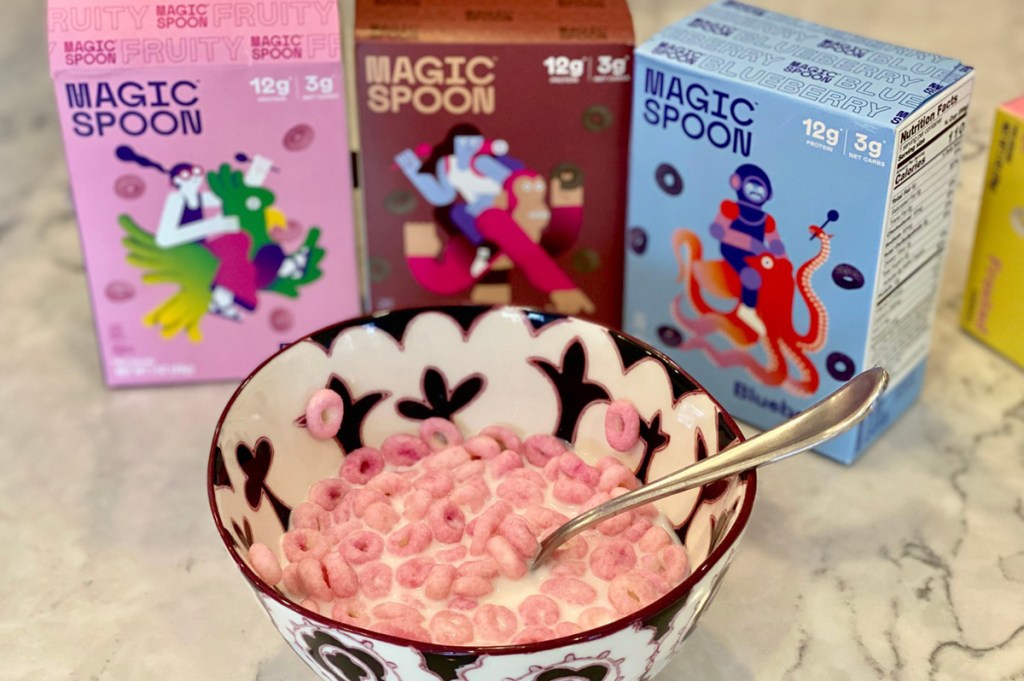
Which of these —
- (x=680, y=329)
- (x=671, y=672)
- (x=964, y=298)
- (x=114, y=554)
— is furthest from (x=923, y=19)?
(x=114, y=554)

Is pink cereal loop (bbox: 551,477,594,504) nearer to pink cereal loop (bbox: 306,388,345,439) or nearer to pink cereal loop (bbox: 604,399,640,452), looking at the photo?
pink cereal loop (bbox: 604,399,640,452)

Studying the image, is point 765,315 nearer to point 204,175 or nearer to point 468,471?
point 468,471

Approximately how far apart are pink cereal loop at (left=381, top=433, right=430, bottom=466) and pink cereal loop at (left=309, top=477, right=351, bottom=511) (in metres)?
0.04

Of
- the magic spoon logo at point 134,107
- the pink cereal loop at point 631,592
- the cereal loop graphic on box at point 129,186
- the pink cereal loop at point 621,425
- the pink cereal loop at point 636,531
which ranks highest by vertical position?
the magic spoon logo at point 134,107

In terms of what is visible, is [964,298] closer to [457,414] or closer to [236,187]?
[457,414]

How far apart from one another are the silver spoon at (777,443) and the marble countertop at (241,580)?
123mm

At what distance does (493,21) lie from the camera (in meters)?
0.94

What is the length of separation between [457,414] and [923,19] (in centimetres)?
82

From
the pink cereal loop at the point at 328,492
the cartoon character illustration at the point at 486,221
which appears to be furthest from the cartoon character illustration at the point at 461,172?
the pink cereal loop at the point at 328,492

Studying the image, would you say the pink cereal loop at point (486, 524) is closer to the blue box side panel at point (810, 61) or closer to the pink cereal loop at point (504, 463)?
the pink cereal loop at point (504, 463)

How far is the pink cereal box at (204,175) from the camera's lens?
2.95 ft

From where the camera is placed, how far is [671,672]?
788 millimetres

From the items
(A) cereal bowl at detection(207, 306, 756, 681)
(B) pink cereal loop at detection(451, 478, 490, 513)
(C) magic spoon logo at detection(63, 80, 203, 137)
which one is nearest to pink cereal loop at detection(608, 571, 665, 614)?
(A) cereal bowl at detection(207, 306, 756, 681)

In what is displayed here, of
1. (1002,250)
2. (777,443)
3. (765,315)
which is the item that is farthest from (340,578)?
(1002,250)
